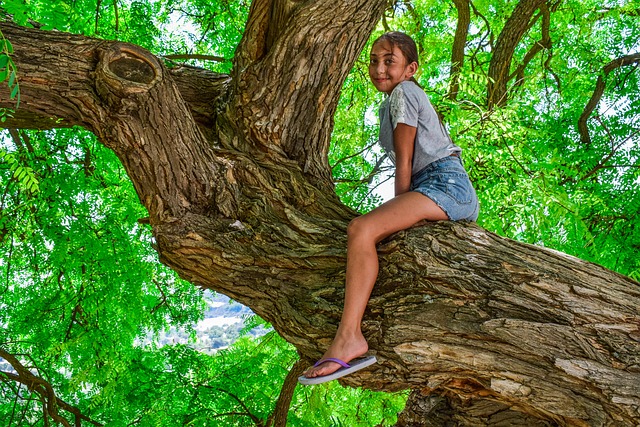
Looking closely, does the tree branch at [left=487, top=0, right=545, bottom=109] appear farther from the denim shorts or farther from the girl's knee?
the girl's knee

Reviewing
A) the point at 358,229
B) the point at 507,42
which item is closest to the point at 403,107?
the point at 358,229

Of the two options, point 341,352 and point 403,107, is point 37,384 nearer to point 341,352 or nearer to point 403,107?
point 341,352

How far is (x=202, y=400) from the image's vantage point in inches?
218

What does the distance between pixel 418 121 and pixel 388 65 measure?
0.32 m

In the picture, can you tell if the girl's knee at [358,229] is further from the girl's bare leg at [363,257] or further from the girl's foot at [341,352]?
the girl's foot at [341,352]

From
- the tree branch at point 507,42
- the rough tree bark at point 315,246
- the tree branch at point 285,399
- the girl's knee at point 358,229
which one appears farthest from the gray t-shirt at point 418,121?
the tree branch at point 507,42

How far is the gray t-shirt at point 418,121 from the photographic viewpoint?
300 cm

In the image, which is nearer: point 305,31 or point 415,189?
point 415,189

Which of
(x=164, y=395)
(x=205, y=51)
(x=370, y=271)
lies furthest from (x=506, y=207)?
(x=205, y=51)

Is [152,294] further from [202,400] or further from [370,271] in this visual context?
[370,271]

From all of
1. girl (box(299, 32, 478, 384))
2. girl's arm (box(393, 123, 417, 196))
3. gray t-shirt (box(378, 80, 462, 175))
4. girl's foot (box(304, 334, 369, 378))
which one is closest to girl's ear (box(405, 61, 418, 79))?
girl (box(299, 32, 478, 384))

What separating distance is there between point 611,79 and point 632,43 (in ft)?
1.37

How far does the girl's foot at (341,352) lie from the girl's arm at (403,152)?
2.41ft

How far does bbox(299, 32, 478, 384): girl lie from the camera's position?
2.65 meters
